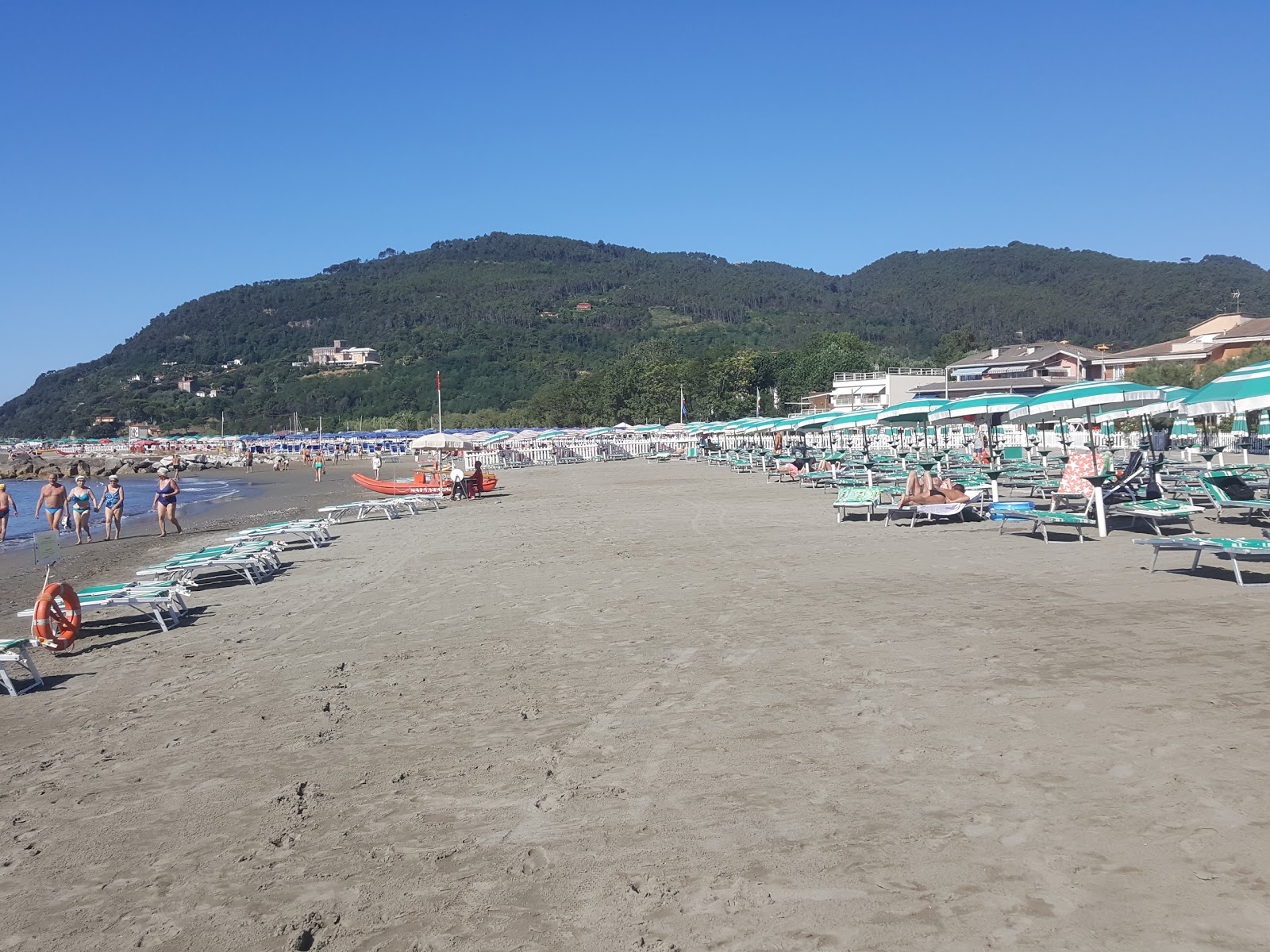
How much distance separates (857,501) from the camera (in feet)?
44.4

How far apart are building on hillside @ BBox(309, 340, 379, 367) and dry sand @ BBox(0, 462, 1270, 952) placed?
160m

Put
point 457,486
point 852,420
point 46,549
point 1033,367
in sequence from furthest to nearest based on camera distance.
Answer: point 1033,367 < point 852,420 < point 457,486 < point 46,549

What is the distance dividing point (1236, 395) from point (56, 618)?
11.0 m

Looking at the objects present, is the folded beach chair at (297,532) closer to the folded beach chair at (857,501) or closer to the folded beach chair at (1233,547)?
the folded beach chair at (857,501)

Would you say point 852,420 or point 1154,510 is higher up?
point 852,420

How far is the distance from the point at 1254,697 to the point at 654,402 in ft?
251

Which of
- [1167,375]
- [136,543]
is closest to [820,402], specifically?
[1167,375]

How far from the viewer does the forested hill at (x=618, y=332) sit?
123 metres

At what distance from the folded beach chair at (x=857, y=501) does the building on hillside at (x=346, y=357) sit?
154329mm

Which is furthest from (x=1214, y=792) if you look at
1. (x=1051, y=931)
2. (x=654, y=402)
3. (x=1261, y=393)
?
(x=654, y=402)

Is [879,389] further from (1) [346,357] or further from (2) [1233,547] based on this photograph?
(1) [346,357]

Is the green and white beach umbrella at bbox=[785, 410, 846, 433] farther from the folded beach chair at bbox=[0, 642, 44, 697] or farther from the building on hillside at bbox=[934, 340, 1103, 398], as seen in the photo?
the building on hillside at bbox=[934, 340, 1103, 398]

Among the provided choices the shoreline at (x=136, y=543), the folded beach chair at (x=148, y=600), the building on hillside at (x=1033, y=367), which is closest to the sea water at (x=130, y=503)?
the shoreline at (x=136, y=543)

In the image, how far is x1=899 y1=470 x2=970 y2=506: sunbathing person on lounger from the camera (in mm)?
13188
